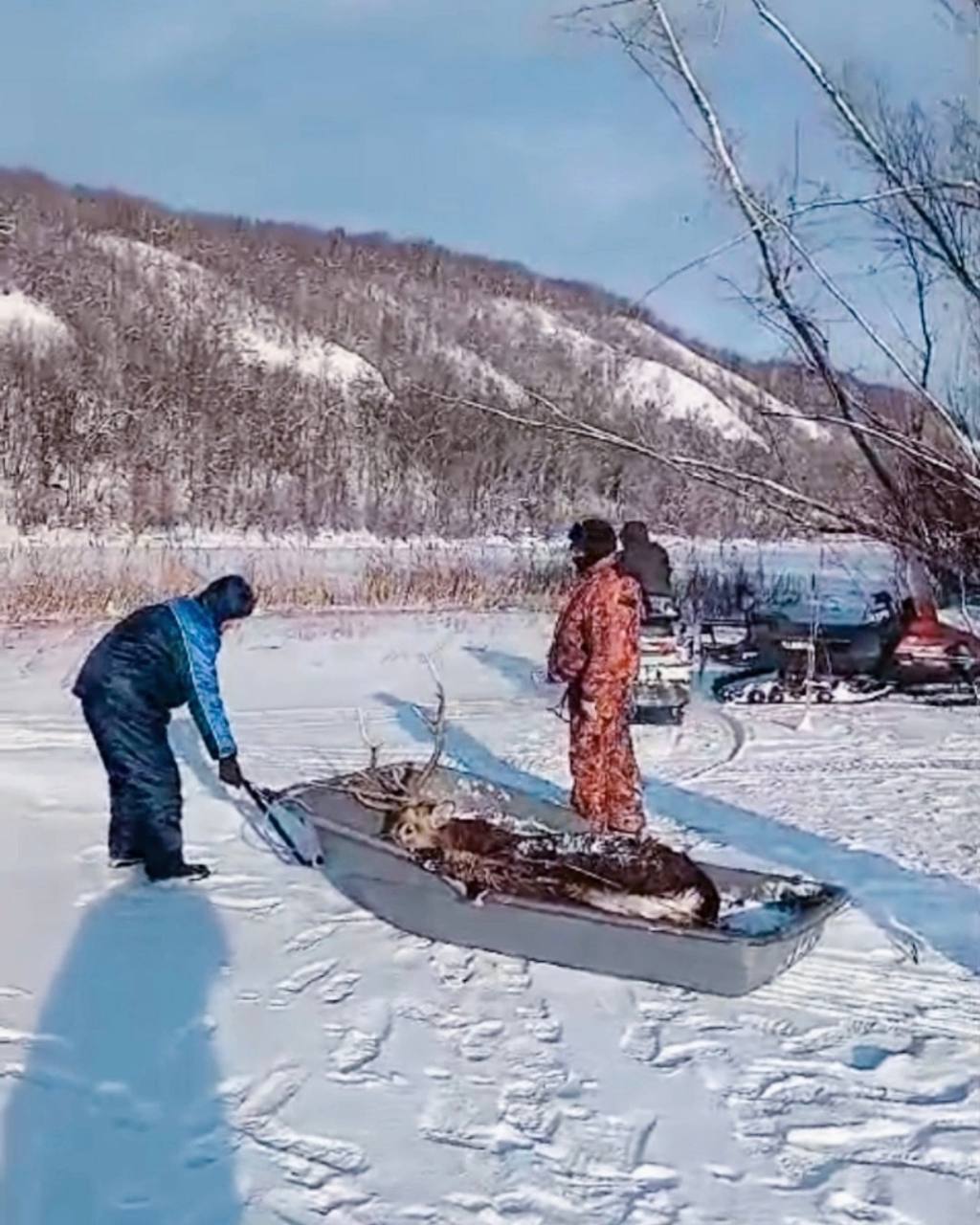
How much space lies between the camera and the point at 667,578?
13.1m

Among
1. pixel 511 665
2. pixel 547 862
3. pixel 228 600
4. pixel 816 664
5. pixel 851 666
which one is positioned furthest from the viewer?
pixel 511 665

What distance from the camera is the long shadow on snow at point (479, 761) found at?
9387 millimetres

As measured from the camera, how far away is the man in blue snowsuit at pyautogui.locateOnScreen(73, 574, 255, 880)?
6773 millimetres

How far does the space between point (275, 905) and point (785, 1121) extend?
270 centimetres

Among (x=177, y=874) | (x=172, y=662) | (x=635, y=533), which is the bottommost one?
(x=177, y=874)

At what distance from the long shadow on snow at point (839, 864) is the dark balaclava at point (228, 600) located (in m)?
2.20

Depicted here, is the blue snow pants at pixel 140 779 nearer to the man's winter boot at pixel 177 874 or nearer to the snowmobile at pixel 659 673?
the man's winter boot at pixel 177 874

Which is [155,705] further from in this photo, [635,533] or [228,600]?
[635,533]

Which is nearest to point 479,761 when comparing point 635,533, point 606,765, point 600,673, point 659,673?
point 659,673

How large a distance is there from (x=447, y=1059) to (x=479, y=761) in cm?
552

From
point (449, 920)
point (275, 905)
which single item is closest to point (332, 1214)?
point (449, 920)

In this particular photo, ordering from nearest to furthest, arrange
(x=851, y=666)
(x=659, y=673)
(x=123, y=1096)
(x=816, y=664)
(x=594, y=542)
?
1. (x=123, y=1096)
2. (x=594, y=542)
3. (x=659, y=673)
4. (x=816, y=664)
5. (x=851, y=666)

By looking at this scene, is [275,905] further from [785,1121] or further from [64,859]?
[785,1121]

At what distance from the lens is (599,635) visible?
7223 millimetres
